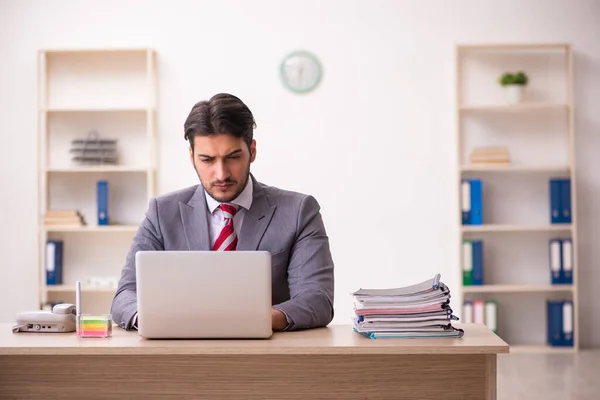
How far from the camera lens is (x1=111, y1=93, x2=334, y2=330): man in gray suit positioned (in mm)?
2713

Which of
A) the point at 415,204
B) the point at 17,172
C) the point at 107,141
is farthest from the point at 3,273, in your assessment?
the point at 415,204

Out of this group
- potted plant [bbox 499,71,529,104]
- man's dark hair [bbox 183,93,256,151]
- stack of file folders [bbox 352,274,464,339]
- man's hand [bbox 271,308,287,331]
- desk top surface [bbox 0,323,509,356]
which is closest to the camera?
desk top surface [bbox 0,323,509,356]

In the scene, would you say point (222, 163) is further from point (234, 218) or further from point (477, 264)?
point (477, 264)

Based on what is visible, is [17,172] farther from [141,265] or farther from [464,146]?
[141,265]

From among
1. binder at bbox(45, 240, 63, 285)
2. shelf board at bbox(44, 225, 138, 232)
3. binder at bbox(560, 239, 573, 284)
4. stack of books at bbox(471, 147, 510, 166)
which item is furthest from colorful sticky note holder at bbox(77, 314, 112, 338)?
binder at bbox(560, 239, 573, 284)

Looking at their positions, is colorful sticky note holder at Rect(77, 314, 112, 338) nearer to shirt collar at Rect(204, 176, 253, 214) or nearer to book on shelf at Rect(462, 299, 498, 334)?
shirt collar at Rect(204, 176, 253, 214)

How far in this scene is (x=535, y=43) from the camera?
19.1 ft

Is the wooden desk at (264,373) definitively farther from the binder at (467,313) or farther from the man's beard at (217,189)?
the binder at (467,313)

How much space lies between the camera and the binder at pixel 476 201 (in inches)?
229

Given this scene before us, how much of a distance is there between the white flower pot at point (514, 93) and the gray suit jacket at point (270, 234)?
3.33m

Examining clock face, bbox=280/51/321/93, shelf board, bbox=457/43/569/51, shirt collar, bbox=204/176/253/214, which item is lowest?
shirt collar, bbox=204/176/253/214

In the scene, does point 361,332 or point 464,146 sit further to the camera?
point 464,146

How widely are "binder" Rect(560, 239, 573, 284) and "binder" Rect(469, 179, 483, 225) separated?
59cm

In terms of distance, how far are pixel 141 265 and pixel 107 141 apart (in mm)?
3887
